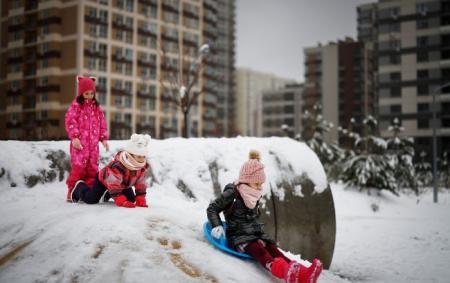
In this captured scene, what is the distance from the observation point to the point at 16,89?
13.3 metres

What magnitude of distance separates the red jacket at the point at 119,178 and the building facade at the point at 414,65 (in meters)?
39.5

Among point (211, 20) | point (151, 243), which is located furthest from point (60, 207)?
point (211, 20)

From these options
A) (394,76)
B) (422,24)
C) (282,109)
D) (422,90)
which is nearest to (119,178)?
(422,90)

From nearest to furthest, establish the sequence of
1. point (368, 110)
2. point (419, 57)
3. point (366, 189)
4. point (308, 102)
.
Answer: point (366, 189), point (419, 57), point (368, 110), point (308, 102)

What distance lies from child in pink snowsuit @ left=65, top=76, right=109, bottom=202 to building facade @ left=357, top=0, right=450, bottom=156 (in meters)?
39.3

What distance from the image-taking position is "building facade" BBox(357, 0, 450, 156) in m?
41.6

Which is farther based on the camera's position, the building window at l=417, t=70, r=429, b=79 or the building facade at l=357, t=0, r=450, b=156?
the building window at l=417, t=70, r=429, b=79

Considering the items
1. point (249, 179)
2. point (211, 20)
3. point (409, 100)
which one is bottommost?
point (249, 179)

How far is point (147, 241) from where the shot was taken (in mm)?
3463

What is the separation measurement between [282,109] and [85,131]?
81.6m

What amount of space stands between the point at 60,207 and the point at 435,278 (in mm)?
5170

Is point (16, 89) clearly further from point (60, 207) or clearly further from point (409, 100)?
point (409, 100)

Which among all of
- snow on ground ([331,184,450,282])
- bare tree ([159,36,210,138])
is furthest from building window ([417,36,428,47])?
bare tree ([159,36,210,138])

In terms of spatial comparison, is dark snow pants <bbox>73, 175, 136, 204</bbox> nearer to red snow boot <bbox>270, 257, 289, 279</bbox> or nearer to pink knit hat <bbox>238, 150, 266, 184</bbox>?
pink knit hat <bbox>238, 150, 266, 184</bbox>
